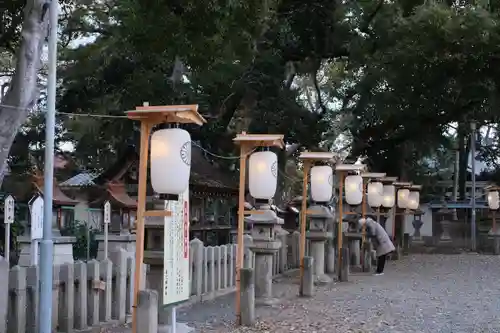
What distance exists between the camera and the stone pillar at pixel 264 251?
1138cm

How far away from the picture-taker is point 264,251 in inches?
456

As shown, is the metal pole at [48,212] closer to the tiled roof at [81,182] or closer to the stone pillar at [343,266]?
the stone pillar at [343,266]

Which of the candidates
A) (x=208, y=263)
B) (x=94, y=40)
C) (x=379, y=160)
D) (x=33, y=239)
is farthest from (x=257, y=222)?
(x=379, y=160)

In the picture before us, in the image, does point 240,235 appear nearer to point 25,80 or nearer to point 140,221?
point 140,221

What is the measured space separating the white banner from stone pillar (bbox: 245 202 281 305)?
3.85 m

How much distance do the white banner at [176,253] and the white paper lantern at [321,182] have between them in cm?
636

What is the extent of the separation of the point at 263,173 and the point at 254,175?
160 mm

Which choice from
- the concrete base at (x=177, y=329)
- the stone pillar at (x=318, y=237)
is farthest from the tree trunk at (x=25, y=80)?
the stone pillar at (x=318, y=237)

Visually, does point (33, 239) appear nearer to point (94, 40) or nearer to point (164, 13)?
point (164, 13)

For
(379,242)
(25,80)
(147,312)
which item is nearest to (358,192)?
(379,242)

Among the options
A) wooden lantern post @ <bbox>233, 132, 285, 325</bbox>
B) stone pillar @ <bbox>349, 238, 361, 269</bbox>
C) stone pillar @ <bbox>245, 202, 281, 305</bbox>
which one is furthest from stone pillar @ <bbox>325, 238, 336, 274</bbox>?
wooden lantern post @ <bbox>233, 132, 285, 325</bbox>

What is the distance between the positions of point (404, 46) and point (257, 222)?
770cm

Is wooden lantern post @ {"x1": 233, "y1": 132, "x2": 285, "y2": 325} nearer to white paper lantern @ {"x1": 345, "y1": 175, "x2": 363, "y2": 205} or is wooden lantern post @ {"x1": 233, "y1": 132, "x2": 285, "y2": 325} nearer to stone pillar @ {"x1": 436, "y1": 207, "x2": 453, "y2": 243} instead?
white paper lantern @ {"x1": 345, "y1": 175, "x2": 363, "y2": 205}

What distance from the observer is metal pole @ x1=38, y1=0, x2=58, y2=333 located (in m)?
7.11
